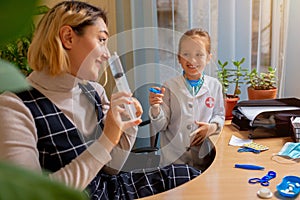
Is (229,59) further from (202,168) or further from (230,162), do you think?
(230,162)

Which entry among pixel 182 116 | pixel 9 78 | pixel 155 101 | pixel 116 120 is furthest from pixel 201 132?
pixel 9 78

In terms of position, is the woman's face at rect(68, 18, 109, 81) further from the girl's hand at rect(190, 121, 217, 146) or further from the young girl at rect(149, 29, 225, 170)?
the girl's hand at rect(190, 121, 217, 146)

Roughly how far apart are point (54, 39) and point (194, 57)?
0.78 m

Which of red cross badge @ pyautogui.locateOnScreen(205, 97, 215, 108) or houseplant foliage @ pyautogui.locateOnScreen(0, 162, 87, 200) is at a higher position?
houseplant foliage @ pyautogui.locateOnScreen(0, 162, 87, 200)

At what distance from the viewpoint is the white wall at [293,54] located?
85.6 inches

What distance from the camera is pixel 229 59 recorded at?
7.36 ft

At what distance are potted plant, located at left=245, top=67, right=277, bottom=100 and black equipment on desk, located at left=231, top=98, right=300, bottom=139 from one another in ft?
0.67

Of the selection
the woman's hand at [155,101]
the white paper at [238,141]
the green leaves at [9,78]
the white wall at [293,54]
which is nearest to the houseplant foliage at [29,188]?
the green leaves at [9,78]

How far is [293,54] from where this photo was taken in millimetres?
2211

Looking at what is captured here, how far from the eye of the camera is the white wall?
2174 millimetres

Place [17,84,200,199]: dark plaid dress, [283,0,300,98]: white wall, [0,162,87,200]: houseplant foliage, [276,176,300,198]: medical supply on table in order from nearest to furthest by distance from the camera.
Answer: [0,162,87,200]: houseplant foliage, [276,176,300,198]: medical supply on table, [17,84,200,199]: dark plaid dress, [283,0,300,98]: white wall

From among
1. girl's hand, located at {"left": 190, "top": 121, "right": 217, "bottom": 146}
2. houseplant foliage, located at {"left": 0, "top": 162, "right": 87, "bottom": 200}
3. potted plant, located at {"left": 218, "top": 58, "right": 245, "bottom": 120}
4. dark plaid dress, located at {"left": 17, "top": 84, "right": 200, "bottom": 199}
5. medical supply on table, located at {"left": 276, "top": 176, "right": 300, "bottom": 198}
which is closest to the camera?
houseplant foliage, located at {"left": 0, "top": 162, "right": 87, "bottom": 200}

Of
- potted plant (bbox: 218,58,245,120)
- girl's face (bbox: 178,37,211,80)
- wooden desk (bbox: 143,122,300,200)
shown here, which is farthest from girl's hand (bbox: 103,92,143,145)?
potted plant (bbox: 218,58,245,120)

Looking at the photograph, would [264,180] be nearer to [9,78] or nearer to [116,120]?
[116,120]
